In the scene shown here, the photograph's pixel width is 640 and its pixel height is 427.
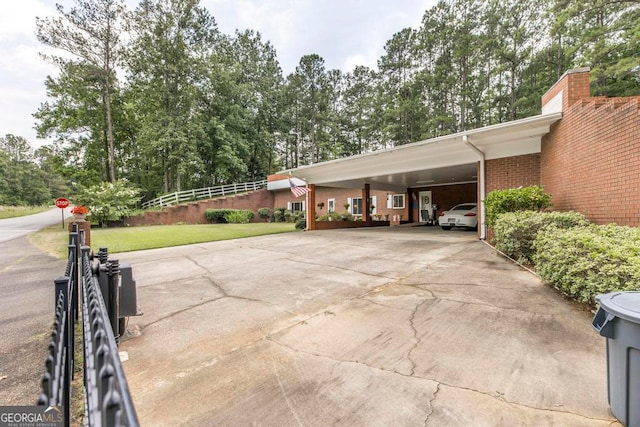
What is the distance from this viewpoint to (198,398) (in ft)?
7.07

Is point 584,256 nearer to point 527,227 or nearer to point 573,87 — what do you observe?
point 527,227

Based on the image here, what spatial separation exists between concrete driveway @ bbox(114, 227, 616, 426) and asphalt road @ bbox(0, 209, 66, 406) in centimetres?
74

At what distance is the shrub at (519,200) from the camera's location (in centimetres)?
741

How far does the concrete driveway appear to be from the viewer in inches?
78.1

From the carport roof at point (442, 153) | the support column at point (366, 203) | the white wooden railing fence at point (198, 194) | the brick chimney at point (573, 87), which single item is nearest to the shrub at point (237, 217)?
the white wooden railing fence at point (198, 194)

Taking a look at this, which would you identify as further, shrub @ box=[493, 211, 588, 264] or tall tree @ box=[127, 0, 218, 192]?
tall tree @ box=[127, 0, 218, 192]

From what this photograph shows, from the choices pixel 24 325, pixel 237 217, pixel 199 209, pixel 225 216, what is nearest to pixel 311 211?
pixel 237 217

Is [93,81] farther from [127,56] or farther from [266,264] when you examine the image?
[266,264]

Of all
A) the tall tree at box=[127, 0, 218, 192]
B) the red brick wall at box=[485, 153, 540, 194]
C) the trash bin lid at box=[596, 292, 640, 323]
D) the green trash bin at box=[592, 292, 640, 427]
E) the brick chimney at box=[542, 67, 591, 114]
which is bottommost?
the green trash bin at box=[592, 292, 640, 427]

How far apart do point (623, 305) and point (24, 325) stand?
6037mm

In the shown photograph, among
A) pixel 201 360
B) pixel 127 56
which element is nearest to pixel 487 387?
pixel 201 360

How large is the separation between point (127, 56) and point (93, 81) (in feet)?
12.5

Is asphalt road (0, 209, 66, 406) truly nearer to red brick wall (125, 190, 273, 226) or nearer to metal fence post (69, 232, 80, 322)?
metal fence post (69, 232, 80, 322)

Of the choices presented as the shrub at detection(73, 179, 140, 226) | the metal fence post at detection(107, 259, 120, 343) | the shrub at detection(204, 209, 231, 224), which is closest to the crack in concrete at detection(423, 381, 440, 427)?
the metal fence post at detection(107, 259, 120, 343)
